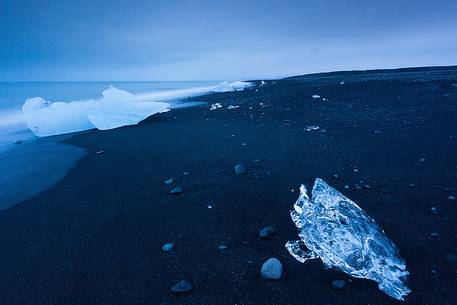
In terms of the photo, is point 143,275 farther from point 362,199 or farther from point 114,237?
point 362,199

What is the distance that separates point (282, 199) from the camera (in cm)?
353

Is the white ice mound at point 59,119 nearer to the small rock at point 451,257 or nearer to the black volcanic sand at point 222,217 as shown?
the black volcanic sand at point 222,217

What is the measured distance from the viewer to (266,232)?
280 centimetres

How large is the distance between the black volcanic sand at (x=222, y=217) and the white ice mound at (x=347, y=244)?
0.09 metres

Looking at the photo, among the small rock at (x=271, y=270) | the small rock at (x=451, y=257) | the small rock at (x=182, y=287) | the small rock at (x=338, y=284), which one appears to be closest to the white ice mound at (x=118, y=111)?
the small rock at (x=182, y=287)

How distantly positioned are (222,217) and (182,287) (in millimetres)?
1101

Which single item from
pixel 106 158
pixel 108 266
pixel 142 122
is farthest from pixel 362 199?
pixel 142 122

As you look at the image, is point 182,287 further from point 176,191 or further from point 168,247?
point 176,191

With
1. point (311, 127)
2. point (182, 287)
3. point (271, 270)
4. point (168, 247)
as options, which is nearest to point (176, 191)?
point (168, 247)

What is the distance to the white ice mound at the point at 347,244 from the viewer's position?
2.20m

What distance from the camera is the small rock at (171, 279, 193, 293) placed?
220cm

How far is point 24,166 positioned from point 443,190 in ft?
25.1

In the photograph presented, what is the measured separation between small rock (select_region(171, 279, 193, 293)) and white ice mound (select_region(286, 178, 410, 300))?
967 mm

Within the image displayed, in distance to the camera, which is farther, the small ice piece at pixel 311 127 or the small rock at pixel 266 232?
the small ice piece at pixel 311 127
